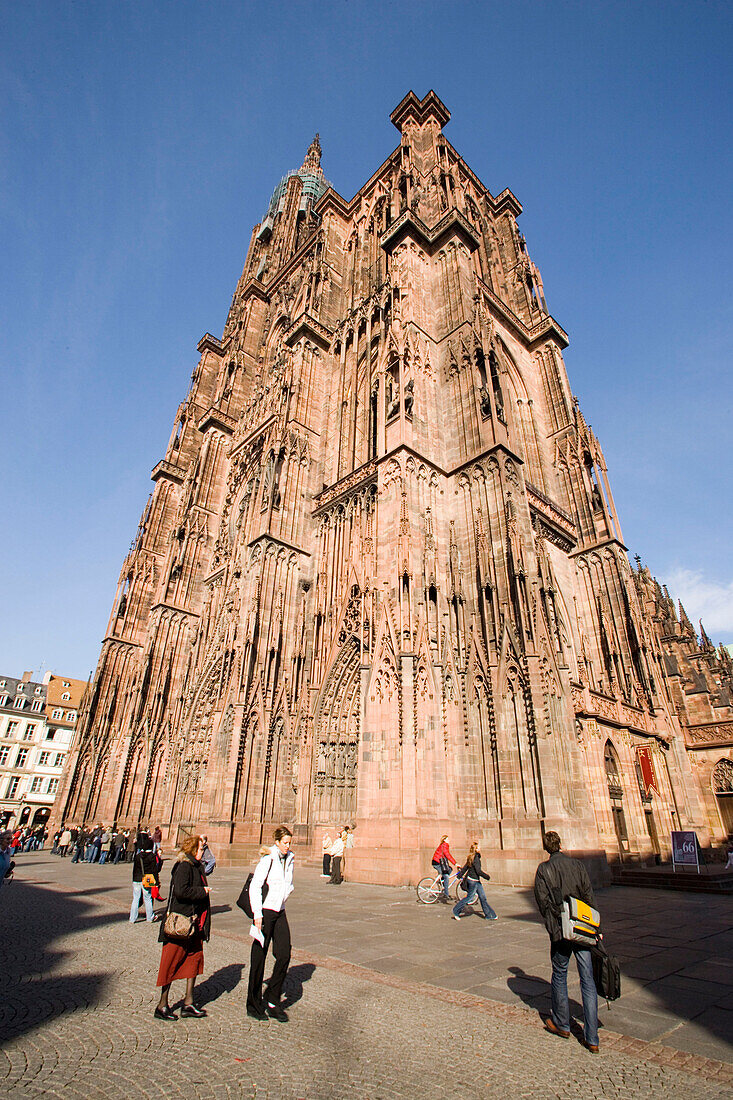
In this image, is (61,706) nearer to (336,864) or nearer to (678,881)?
(336,864)

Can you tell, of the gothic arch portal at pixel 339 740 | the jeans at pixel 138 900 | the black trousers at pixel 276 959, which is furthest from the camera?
the gothic arch portal at pixel 339 740

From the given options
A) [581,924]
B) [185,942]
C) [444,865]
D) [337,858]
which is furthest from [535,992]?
[337,858]

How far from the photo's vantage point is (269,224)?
1981 inches

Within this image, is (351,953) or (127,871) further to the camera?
(127,871)

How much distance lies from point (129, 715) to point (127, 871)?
10.6m

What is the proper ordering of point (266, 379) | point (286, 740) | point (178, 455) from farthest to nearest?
1. point (178, 455)
2. point (266, 379)
3. point (286, 740)

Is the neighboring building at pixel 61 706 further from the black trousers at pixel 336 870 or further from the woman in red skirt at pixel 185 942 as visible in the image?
the woman in red skirt at pixel 185 942

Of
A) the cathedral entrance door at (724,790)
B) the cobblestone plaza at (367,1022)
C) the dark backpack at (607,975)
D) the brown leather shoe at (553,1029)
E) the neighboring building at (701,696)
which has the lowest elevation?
the cobblestone plaza at (367,1022)

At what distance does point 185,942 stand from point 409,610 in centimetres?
→ 1111

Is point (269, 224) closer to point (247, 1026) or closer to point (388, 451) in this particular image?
point (388, 451)

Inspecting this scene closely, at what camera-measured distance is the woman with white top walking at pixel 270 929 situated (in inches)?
157

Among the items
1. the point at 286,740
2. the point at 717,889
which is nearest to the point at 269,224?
the point at 286,740

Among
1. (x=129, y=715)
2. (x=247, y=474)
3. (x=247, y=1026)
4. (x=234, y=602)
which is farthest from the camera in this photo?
(x=247, y=474)

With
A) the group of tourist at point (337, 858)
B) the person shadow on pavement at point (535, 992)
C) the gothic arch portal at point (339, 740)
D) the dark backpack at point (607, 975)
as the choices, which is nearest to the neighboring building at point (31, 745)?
the gothic arch portal at point (339, 740)
